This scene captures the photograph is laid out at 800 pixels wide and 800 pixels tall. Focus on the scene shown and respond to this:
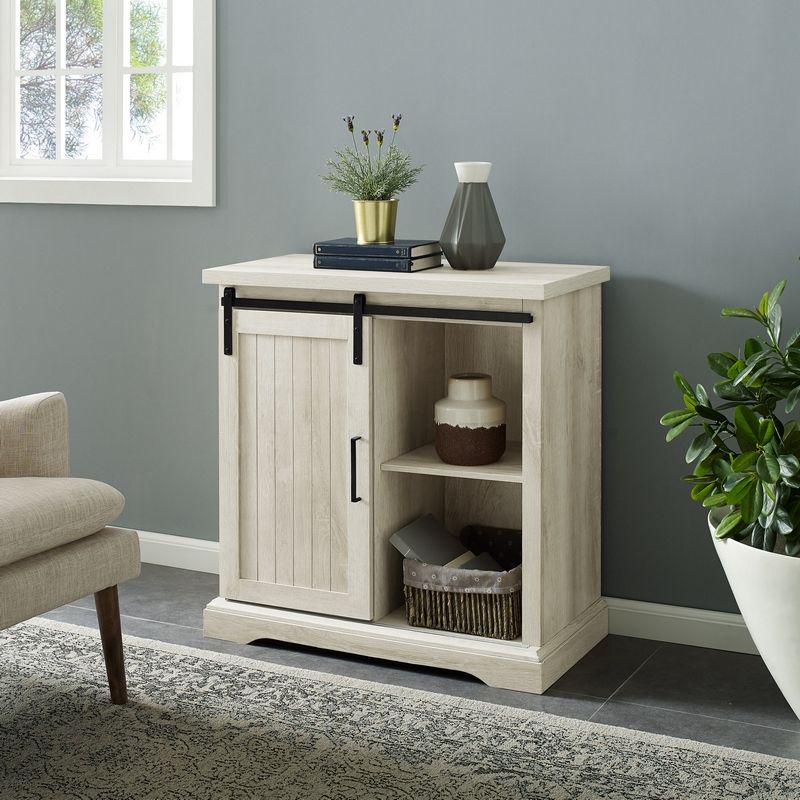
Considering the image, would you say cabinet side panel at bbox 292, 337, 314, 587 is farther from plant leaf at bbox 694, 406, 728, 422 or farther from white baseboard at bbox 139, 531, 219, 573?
plant leaf at bbox 694, 406, 728, 422

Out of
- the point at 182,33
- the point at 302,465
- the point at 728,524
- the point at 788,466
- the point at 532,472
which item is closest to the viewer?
the point at 788,466

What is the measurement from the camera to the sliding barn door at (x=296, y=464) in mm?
2799

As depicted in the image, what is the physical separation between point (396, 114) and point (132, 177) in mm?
933

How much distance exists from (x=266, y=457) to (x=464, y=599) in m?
0.59

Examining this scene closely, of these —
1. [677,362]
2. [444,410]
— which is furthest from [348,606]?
[677,362]

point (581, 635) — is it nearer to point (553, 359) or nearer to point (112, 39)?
point (553, 359)

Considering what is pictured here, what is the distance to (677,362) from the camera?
2.89 meters

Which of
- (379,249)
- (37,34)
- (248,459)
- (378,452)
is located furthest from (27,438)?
(37,34)

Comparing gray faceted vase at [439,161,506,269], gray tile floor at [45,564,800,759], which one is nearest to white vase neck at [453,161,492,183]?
gray faceted vase at [439,161,506,269]

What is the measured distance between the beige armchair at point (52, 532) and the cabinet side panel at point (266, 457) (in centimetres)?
44

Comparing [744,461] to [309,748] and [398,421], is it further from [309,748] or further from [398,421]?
[309,748]

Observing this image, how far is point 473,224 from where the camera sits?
2771mm

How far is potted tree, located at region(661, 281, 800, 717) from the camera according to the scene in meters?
2.29

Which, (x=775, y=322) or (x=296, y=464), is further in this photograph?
(x=296, y=464)
